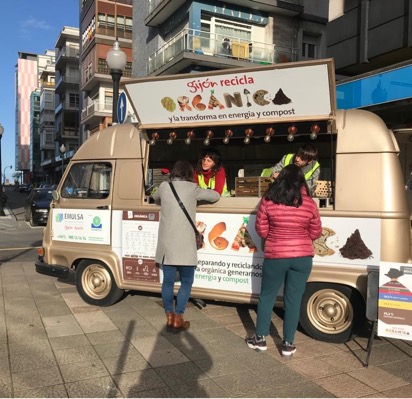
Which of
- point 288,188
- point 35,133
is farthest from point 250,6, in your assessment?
point 35,133

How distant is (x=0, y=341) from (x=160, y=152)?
10.4 ft

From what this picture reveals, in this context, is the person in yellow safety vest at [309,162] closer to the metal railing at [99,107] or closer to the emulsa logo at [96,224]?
the emulsa logo at [96,224]

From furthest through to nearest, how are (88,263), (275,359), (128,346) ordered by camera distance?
1. (88,263)
2. (128,346)
3. (275,359)

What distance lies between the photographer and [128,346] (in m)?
4.27

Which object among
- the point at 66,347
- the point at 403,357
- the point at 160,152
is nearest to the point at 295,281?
the point at 403,357

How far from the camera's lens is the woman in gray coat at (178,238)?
14.8ft

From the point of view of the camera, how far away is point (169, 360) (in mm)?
3936

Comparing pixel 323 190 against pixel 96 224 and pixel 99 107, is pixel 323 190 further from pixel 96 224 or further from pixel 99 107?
pixel 99 107

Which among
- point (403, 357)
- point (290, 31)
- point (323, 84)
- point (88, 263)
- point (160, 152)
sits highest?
point (290, 31)

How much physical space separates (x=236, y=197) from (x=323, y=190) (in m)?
0.98

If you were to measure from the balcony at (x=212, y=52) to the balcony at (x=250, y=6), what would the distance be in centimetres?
184

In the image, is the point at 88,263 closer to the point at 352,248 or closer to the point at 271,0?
the point at 352,248

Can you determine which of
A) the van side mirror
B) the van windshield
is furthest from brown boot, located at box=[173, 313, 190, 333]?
the van side mirror

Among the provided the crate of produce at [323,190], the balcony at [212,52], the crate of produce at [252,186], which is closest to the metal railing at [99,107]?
the balcony at [212,52]
